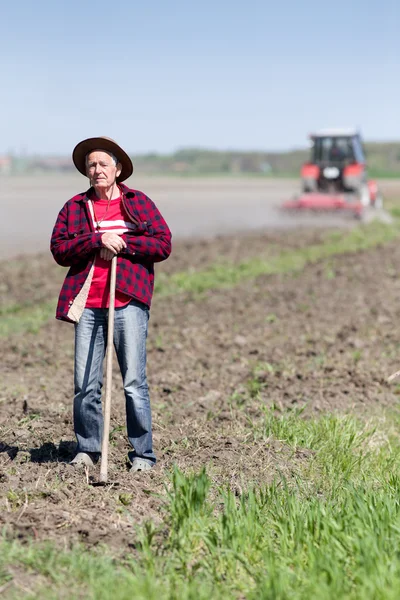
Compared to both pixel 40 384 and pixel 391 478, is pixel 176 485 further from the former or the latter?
pixel 40 384

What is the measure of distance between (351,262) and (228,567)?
38.1 feet

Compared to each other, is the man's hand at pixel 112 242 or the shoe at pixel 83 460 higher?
the man's hand at pixel 112 242

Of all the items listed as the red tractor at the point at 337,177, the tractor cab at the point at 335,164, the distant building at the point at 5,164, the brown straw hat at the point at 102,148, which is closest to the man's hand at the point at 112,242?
the brown straw hat at the point at 102,148

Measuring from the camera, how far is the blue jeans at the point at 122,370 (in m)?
4.62

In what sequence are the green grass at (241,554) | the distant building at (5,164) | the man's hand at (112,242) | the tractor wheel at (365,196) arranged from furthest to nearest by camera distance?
the distant building at (5,164), the tractor wheel at (365,196), the man's hand at (112,242), the green grass at (241,554)

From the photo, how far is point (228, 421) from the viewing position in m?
5.92

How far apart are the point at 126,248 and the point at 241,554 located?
180 cm

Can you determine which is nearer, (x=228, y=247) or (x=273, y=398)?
(x=273, y=398)

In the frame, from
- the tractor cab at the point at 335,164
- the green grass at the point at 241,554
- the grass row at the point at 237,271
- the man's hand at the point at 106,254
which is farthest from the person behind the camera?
the tractor cab at the point at 335,164

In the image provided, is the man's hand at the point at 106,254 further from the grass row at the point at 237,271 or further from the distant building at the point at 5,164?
the distant building at the point at 5,164

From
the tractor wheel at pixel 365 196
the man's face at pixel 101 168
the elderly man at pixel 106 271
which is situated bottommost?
the tractor wheel at pixel 365 196

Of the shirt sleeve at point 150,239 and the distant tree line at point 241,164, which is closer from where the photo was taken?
the shirt sleeve at point 150,239

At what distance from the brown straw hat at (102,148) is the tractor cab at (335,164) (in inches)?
750

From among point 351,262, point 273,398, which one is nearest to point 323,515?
point 273,398
